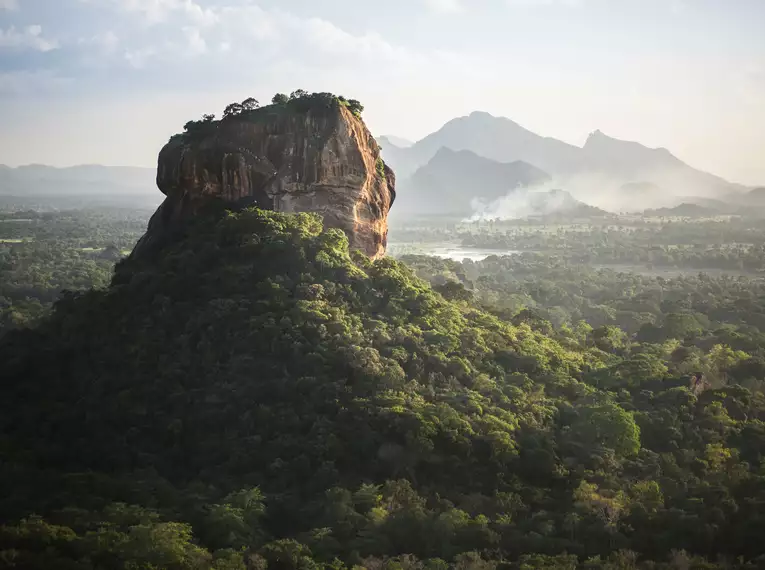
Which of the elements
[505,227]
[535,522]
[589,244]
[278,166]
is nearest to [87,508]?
[535,522]

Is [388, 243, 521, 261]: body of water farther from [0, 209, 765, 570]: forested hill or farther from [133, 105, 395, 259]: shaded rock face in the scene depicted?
[0, 209, 765, 570]: forested hill

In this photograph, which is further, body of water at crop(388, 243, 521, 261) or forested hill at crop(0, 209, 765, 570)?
body of water at crop(388, 243, 521, 261)

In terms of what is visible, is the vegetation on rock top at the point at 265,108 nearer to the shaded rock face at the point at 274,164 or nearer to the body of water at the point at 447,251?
the shaded rock face at the point at 274,164

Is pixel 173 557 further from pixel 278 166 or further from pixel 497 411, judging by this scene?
pixel 278 166

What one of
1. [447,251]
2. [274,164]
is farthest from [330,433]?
[447,251]

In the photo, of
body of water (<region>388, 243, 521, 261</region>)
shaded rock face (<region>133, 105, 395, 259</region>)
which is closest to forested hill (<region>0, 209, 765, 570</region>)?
shaded rock face (<region>133, 105, 395, 259</region>)

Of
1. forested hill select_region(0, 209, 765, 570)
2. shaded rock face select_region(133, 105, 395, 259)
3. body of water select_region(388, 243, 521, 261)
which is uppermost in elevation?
shaded rock face select_region(133, 105, 395, 259)
